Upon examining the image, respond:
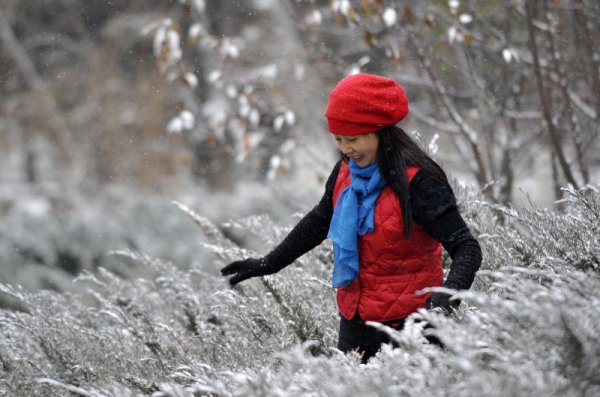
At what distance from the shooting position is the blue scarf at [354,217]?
2.47 meters

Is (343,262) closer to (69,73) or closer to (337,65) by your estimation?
(337,65)

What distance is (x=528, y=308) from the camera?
1.76 m

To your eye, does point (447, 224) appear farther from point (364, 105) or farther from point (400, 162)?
point (364, 105)

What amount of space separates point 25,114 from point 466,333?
50.5 ft

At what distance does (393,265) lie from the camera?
2467 mm

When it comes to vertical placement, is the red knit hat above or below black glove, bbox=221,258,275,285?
above

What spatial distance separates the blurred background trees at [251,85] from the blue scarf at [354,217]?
5.78ft


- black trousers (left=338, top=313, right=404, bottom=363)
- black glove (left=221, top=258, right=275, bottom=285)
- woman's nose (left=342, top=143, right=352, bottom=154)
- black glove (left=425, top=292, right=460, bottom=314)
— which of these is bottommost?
black trousers (left=338, top=313, right=404, bottom=363)

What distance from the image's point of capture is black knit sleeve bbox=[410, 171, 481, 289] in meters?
2.27

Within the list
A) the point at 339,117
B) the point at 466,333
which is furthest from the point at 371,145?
the point at 466,333

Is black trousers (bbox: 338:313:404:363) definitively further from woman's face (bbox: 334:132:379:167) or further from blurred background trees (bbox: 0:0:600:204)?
blurred background trees (bbox: 0:0:600:204)

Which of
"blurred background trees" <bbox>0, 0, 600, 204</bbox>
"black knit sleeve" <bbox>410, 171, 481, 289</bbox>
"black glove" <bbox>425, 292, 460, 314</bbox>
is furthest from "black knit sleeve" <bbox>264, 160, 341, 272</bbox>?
"blurred background trees" <bbox>0, 0, 600, 204</bbox>

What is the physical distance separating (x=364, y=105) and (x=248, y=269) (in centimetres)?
75

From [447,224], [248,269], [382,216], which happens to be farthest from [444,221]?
[248,269]
